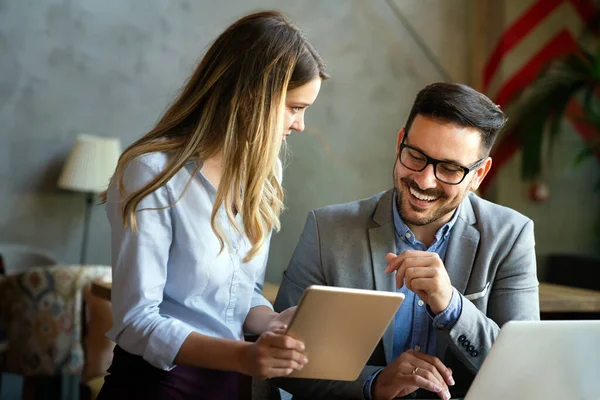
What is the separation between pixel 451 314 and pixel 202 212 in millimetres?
630

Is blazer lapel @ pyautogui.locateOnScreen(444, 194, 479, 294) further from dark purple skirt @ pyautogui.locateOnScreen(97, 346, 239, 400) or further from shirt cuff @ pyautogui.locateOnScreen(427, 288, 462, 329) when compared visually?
dark purple skirt @ pyautogui.locateOnScreen(97, 346, 239, 400)

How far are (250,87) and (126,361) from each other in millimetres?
645

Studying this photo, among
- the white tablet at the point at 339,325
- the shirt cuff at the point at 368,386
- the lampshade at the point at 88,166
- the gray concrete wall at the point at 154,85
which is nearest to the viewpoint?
the white tablet at the point at 339,325

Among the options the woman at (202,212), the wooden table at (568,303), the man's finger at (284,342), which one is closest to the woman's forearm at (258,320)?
the woman at (202,212)

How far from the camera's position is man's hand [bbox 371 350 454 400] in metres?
1.82

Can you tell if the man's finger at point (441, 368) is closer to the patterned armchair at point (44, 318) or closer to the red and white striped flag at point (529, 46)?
the patterned armchair at point (44, 318)

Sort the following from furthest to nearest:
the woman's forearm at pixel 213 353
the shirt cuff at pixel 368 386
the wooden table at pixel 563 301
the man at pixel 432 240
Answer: the wooden table at pixel 563 301 < the man at pixel 432 240 < the shirt cuff at pixel 368 386 < the woman's forearm at pixel 213 353

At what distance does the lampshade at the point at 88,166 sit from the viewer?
16.2 feet

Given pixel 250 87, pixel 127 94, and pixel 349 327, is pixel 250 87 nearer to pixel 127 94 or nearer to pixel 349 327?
pixel 349 327

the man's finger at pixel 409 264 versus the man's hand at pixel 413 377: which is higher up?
the man's finger at pixel 409 264

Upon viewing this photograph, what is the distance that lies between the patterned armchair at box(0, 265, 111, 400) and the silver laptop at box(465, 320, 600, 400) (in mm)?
3017

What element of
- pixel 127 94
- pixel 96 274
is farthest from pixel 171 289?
pixel 127 94

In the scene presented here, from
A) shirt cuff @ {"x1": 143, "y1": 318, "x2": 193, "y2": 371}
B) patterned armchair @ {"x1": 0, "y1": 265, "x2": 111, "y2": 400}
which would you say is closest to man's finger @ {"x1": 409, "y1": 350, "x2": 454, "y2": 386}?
shirt cuff @ {"x1": 143, "y1": 318, "x2": 193, "y2": 371}

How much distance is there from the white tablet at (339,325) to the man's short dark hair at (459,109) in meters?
0.76
